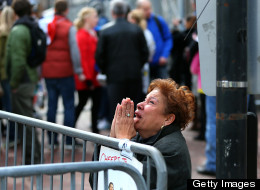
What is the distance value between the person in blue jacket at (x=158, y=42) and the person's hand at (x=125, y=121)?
598cm

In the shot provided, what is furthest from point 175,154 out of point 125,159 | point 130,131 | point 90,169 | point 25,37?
point 25,37

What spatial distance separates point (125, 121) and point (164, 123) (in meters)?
0.31

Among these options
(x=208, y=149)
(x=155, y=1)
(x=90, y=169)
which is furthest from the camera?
(x=155, y=1)

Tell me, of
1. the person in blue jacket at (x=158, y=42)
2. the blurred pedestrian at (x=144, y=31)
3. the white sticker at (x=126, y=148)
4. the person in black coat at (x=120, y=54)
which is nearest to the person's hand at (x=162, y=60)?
the person in blue jacket at (x=158, y=42)

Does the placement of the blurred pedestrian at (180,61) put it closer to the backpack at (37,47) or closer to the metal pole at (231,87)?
the backpack at (37,47)

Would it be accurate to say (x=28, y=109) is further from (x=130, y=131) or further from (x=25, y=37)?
(x=130, y=131)

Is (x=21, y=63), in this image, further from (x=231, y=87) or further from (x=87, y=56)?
(x=231, y=87)

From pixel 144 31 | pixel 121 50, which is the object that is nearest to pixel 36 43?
pixel 121 50

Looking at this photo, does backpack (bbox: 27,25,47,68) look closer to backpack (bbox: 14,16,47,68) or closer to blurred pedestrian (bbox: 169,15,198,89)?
backpack (bbox: 14,16,47,68)

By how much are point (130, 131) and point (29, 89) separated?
3.94m

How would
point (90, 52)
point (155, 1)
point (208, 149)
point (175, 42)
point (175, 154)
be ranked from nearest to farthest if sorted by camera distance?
point (175, 154) < point (208, 149) < point (90, 52) < point (175, 42) < point (155, 1)

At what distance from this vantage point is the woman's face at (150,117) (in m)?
3.42

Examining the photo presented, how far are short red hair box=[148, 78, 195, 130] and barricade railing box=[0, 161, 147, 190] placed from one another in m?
0.95

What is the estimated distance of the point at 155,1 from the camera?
40.9 ft
